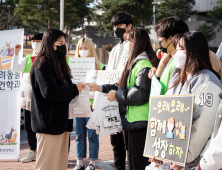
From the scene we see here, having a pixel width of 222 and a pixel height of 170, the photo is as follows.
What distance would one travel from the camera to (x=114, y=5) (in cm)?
3362

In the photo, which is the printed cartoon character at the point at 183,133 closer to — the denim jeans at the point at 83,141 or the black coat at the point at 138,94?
the black coat at the point at 138,94

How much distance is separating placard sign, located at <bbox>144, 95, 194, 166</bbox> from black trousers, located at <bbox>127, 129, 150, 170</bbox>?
0.62 meters

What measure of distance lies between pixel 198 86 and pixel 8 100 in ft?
11.2

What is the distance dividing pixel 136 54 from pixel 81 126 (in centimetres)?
176

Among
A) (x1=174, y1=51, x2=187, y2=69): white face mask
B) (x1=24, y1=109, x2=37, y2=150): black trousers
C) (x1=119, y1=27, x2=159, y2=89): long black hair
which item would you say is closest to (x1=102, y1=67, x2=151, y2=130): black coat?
(x1=119, y1=27, x2=159, y2=89): long black hair

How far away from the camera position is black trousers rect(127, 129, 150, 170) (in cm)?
246

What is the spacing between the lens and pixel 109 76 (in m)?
3.24

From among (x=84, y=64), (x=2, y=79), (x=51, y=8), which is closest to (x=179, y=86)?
(x=84, y=64)

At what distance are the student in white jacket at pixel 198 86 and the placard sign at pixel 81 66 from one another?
85.5 inches

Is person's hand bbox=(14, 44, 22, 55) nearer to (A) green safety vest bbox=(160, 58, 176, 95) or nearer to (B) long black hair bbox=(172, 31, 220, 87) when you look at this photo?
(A) green safety vest bbox=(160, 58, 176, 95)

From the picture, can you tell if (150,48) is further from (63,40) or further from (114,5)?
(114,5)

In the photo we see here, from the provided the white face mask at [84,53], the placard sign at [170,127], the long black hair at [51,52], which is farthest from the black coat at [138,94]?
the white face mask at [84,53]

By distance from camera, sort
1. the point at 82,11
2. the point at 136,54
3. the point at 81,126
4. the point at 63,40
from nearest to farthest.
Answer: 1. the point at 136,54
2. the point at 63,40
3. the point at 81,126
4. the point at 82,11

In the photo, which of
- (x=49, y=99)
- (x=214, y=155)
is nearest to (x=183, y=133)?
(x=214, y=155)
